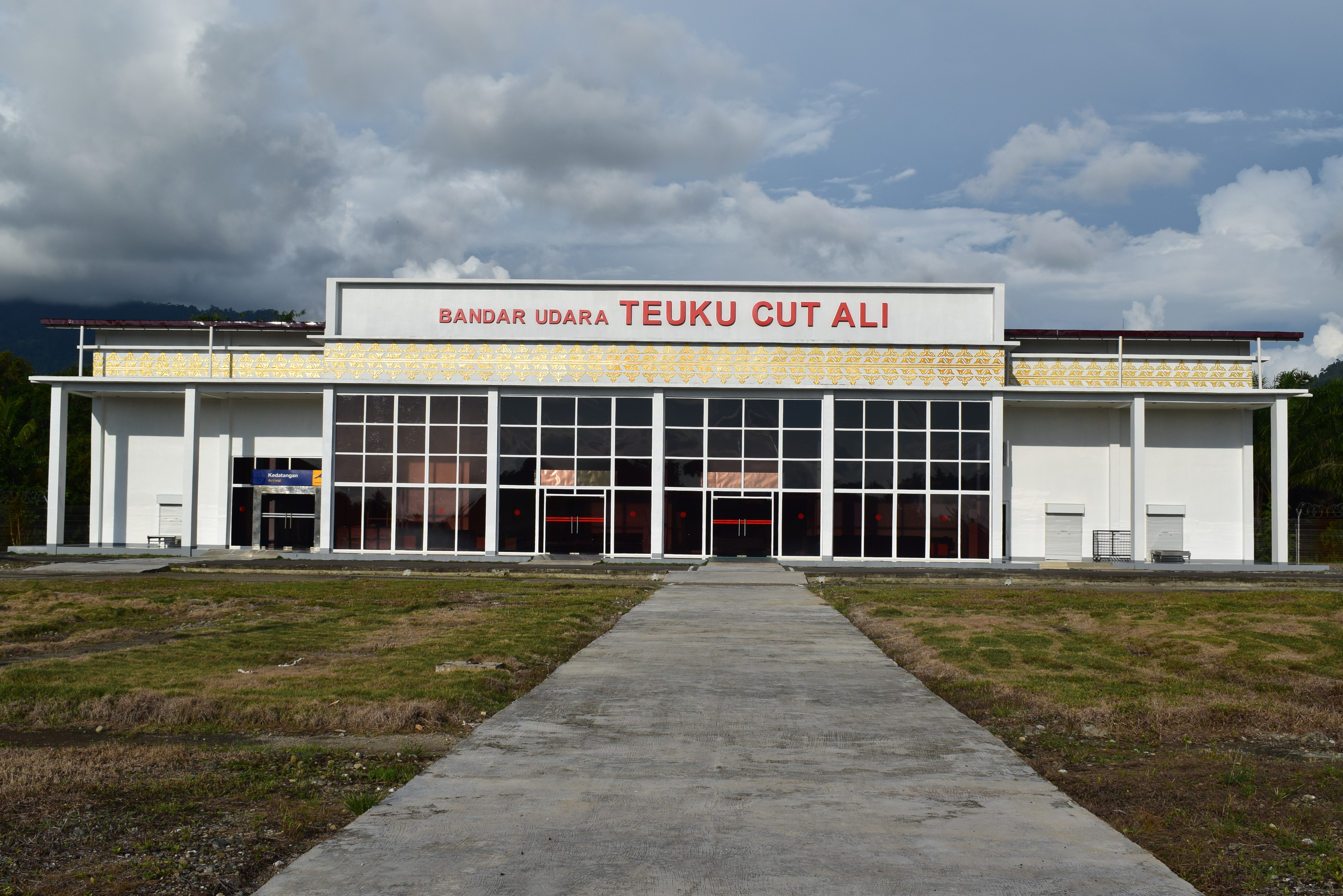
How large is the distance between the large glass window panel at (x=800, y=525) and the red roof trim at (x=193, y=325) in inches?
690

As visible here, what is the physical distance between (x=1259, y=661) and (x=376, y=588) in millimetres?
17036

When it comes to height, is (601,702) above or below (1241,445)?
below

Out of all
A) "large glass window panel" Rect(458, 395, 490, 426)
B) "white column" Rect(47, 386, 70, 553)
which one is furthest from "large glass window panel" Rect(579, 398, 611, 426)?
"white column" Rect(47, 386, 70, 553)

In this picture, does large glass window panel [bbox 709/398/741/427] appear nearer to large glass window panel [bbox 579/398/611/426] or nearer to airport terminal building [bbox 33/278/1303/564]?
airport terminal building [bbox 33/278/1303/564]

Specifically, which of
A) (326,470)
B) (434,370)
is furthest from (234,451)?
(434,370)

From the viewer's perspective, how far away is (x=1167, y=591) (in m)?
25.1

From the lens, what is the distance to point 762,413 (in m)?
35.7

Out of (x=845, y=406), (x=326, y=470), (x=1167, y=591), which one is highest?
(x=845, y=406)

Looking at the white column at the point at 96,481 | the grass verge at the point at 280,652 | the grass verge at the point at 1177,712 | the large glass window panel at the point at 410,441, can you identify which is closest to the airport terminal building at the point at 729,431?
the large glass window panel at the point at 410,441

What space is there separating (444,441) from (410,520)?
9.65ft

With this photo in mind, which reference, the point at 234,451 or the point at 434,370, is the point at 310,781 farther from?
the point at 234,451

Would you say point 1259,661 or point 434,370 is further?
point 434,370

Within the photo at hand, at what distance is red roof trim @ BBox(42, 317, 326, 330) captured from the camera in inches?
1463

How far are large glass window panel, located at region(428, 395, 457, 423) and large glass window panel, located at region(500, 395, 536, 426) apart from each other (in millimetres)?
1644
